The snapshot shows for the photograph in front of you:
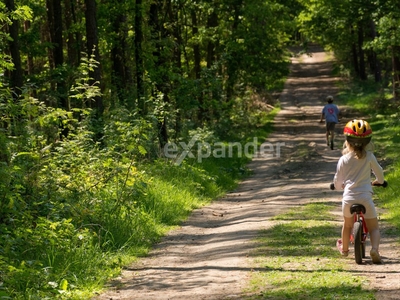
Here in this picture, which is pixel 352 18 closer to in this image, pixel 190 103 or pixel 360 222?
pixel 190 103

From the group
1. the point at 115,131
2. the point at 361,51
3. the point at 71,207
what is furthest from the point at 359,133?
the point at 361,51

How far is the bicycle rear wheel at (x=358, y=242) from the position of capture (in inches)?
375

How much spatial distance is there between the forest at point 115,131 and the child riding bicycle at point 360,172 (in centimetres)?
342

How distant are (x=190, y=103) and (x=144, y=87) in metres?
1.91

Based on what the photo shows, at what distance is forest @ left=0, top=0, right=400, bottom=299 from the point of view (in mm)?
9977

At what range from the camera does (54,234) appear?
9.97 m

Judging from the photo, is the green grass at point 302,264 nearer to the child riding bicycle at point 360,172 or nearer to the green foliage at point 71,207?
the child riding bicycle at point 360,172

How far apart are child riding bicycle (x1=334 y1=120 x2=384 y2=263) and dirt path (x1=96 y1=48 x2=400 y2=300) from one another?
561 millimetres

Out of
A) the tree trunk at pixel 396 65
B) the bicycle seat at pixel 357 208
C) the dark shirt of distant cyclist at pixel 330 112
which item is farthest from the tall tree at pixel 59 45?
the tree trunk at pixel 396 65

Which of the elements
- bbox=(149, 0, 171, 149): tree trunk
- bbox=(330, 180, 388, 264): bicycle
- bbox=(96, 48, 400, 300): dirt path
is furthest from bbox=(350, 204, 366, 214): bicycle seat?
bbox=(149, 0, 171, 149): tree trunk

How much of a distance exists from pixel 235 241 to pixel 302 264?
2.47 meters

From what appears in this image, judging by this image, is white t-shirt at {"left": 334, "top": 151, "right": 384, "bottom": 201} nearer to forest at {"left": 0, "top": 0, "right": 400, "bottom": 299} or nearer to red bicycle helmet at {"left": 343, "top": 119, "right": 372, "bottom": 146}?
red bicycle helmet at {"left": 343, "top": 119, "right": 372, "bottom": 146}

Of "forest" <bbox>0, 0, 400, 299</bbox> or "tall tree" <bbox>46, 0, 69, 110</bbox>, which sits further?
"tall tree" <bbox>46, 0, 69, 110</bbox>

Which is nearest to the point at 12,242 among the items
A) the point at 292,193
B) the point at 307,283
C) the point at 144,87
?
the point at 307,283
